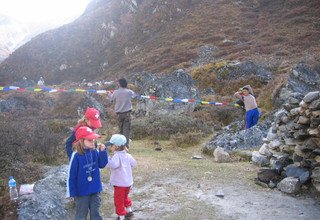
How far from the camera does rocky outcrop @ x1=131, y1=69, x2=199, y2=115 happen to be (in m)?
17.8

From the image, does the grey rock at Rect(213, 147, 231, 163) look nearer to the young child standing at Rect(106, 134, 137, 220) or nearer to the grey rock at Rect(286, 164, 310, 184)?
the grey rock at Rect(286, 164, 310, 184)

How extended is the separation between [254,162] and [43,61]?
4644cm

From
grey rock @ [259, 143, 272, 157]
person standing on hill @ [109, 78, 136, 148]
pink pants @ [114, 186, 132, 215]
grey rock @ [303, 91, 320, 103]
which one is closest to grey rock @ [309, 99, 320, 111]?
grey rock @ [303, 91, 320, 103]

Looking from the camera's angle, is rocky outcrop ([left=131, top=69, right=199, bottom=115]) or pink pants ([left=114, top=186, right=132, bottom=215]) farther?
rocky outcrop ([left=131, top=69, right=199, bottom=115])

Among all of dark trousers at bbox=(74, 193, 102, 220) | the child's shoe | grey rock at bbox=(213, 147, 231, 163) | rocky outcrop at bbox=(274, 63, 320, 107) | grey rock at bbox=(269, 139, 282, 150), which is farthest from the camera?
rocky outcrop at bbox=(274, 63, 320, 107)

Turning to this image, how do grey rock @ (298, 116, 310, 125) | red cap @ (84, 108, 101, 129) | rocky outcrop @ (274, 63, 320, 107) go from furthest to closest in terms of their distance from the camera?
rocky outcrop @ (274, 63, 320, 107)
grey rock @ (298, 116, 310, 125)
red cap @ (84, 108, 101, 129)

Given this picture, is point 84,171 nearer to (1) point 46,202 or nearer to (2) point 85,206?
(2) point 85,206

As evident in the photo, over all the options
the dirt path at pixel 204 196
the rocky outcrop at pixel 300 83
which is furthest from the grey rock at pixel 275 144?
the rocky outcrop at pixel 300 83

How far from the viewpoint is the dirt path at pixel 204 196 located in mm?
6543

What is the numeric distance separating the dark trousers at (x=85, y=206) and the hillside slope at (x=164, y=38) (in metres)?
25.6

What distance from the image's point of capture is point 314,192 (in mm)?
7230

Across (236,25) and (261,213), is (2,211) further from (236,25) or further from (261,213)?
(236,25)

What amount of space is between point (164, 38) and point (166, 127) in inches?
1321

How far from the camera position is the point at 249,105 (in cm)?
1205
